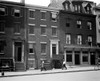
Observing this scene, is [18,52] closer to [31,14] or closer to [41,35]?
[41,35]

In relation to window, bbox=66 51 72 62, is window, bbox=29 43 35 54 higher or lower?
higher

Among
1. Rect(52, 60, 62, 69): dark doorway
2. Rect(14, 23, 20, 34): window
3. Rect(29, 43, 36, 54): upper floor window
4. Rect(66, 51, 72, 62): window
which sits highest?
Rect(14, 23, 20, 34): window

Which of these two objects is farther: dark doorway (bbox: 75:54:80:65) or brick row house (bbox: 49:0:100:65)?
dark doorway (bbox: 75:54:80:65)

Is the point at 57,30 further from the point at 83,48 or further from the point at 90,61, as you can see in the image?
the point at 90,61

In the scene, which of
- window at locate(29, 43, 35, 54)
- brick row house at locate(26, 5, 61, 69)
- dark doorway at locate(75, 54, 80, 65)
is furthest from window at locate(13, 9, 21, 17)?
dark doorway at locate(75, 54, 80, 65)

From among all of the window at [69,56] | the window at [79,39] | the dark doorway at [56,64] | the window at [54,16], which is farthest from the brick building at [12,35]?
the window at [79,39]

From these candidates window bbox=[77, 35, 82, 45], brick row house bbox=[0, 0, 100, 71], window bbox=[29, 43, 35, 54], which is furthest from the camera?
window bbox=[77, 35, 82, 45]

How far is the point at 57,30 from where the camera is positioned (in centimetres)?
3475

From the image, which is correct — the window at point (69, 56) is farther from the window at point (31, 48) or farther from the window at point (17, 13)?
the window at point (17, 13)

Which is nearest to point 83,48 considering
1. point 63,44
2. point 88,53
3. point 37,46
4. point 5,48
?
point 88,53

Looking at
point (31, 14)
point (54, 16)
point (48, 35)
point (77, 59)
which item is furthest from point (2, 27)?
point (77, 59)

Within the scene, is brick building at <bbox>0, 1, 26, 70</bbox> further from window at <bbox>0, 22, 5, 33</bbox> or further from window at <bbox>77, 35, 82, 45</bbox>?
window at <bbox>77, 35, 82, 45</bbox>

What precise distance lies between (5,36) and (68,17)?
13.9 metres

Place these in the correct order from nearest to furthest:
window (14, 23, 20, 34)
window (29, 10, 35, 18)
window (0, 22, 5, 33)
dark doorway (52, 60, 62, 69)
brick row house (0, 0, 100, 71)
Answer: window (0, 22, 5, 33)
brick row house (0, 0, 100, 71)
window (14, 23, 20, 34)
window (29, 10, 35, 18)
dark doorway (52, 60, 62, 69)
